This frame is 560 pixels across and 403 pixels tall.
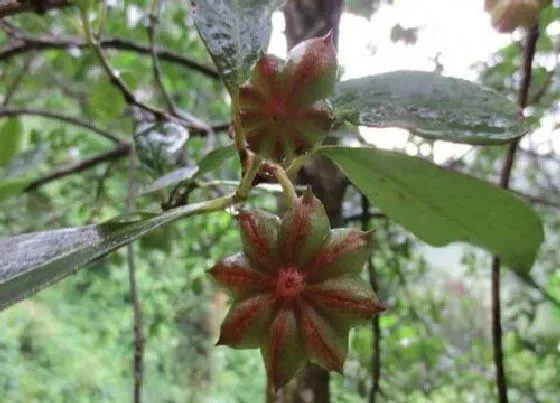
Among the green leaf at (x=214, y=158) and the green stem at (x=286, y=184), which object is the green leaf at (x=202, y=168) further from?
the green stem at (x=286, y=184)

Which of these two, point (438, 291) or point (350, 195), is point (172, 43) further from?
point (438, 291)

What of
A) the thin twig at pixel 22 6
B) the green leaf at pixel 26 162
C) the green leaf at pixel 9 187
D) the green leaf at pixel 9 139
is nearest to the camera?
the thin twig at pixel 22 6

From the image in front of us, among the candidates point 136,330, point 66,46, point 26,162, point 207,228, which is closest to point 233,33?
point 136,330

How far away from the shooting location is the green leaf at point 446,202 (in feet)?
1.35

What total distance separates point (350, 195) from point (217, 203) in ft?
3.11

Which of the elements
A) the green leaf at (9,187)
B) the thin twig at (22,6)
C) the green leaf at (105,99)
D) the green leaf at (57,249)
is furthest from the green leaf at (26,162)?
the green leaf at (57,249)

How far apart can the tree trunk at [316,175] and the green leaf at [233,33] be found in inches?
13.8

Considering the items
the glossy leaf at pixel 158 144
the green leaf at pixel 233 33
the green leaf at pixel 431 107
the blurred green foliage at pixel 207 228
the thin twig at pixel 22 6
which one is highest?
the thin twig at pixel 22 6

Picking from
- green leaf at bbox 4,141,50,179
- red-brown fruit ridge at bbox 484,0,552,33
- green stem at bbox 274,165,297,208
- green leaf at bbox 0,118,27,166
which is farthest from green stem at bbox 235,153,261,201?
green leaf at bbox 0,118,27,166

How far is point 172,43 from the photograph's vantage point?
60.7 inches

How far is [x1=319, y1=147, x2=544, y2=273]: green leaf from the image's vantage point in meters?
0.41

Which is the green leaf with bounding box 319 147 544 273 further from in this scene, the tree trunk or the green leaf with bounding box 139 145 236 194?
the tree trunk

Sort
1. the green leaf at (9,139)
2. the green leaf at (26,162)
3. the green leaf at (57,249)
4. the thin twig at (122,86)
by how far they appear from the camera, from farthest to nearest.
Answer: the green leaf at (9,139) < the green leaf at (26,162) < the thin twig at (122,86) < the green leaf at (57,249)

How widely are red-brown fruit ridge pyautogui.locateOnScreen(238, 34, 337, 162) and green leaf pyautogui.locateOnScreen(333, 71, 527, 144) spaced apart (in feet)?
0.16
